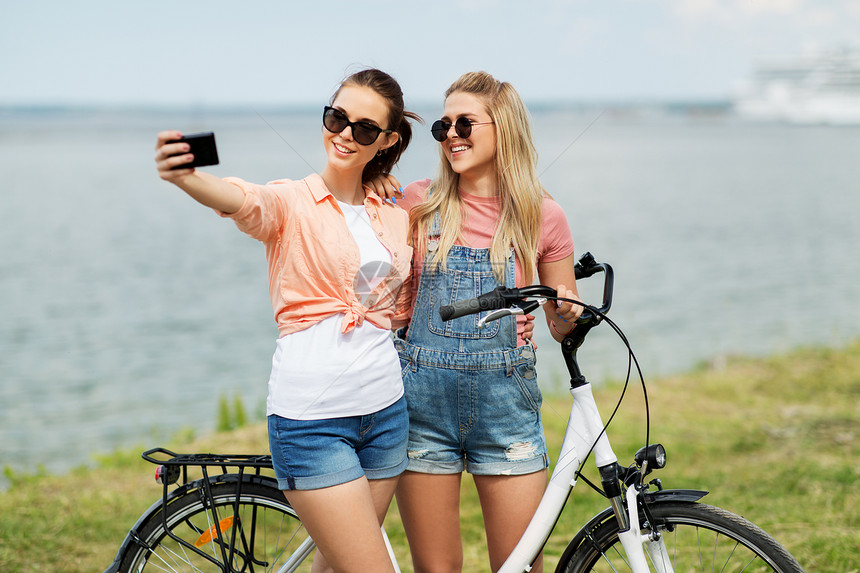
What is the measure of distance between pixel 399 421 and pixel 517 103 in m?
1.09

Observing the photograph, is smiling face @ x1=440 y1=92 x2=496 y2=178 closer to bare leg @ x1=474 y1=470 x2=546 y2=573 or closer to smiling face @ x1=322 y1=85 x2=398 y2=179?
smiling face @ x1=322 y1=85 x2=398 y2=179

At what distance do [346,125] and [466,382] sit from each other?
33.3 inches

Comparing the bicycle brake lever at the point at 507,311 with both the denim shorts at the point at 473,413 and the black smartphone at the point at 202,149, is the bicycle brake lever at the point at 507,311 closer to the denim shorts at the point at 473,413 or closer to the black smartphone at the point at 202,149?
the denim shorts at the point at 473,413

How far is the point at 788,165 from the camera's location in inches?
1398

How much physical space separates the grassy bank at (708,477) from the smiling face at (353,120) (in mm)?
1553

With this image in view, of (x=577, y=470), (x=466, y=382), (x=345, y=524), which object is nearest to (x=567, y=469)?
(x=577, y=470)

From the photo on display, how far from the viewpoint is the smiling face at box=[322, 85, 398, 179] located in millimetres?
2283

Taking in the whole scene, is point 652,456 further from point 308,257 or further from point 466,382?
point 308,257

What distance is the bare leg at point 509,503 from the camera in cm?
251

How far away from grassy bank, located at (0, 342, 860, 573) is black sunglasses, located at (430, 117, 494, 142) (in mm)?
1377

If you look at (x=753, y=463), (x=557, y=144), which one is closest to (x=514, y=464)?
(x=753, y=463)

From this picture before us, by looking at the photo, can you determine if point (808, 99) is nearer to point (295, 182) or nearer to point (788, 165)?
point (788, 165)

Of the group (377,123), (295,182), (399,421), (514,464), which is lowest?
(514,464)

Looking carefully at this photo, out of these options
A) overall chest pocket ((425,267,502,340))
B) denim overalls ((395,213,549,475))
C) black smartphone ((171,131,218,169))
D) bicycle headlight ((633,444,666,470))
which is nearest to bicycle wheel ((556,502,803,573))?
bicycle headlight ((633,444,666,470))
